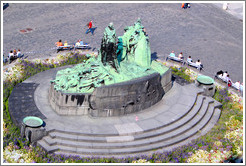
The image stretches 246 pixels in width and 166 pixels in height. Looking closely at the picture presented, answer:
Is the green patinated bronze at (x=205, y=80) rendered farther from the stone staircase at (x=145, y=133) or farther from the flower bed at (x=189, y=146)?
the stone staircase at (x=145, y=133)

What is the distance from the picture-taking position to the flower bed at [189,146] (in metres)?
21.5

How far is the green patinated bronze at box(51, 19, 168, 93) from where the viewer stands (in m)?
24.0

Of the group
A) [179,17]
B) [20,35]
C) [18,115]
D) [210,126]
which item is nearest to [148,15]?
[179,17]

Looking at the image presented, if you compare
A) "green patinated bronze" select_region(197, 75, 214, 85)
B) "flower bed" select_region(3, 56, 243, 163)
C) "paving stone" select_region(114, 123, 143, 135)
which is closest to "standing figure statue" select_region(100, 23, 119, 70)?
"paving stone" select_region(114, 123, 143, 135)

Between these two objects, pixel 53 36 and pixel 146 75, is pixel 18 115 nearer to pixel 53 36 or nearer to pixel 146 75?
pixel 146 75

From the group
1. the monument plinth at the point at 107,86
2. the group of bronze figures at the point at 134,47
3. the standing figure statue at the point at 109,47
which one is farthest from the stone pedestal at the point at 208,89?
the standing figure statue at the point at 109,47

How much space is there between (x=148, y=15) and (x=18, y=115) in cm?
2047

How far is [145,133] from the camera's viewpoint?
23375 millimetres

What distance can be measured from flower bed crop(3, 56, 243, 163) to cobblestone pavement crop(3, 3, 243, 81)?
187 inches

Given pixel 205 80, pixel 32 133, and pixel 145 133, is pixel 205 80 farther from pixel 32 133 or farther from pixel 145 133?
pixel 32 133

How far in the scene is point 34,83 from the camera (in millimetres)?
27641

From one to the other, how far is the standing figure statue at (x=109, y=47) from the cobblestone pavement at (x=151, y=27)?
936 cm

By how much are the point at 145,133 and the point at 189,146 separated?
2.50m

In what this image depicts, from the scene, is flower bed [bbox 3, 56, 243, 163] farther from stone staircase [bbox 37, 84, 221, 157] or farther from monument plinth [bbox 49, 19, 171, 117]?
monument plinth [bbox 49, 19, 171, 117]
